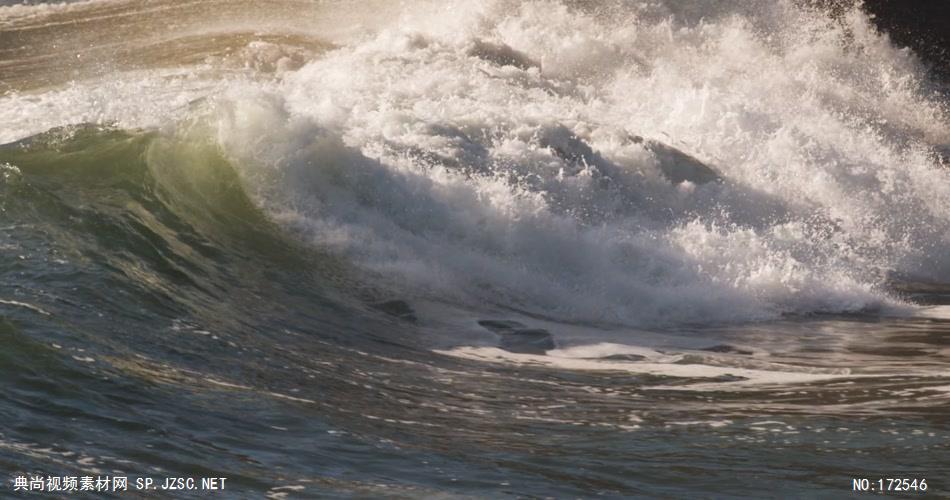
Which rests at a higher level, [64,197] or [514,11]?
[514,11]

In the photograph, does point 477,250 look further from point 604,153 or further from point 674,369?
point 674,369

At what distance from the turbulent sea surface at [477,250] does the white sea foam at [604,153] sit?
0.04 m

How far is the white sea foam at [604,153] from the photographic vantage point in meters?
10.1

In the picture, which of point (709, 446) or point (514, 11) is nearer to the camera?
point (709, 446)

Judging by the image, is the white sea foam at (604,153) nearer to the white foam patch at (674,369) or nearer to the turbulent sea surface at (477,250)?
the turbulent sea surface at (477,250)

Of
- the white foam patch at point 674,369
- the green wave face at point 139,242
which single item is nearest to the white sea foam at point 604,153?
the green wave face at point 139,242

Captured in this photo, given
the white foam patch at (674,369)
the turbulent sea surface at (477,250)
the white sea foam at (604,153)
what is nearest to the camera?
the turbulent sea surface at (477,250)

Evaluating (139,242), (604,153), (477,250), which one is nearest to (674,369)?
(477,250)

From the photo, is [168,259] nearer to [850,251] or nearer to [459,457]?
[459,457]

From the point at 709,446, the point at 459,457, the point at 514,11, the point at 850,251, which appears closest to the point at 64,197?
the point at 459,457

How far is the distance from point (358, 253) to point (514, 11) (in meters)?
7.21

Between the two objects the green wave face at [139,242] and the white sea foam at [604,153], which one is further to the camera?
the white sea foam at [604,153]

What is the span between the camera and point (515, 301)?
9594mm

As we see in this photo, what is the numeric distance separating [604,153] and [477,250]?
2365 mm
